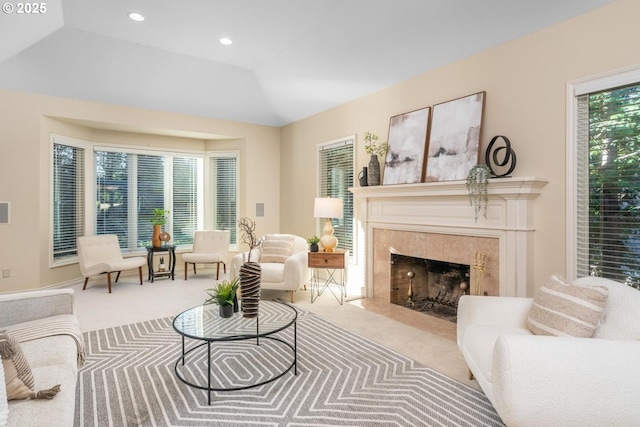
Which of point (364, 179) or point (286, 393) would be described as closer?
point (286, 393)

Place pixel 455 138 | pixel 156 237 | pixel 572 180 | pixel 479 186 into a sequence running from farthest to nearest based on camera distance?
pixel 156 237 → pixel 455 138 → pixel 479 186 → pixel 572 180

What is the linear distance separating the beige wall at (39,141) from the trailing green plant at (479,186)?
180 inches

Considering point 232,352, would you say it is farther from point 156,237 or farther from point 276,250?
point 156,237

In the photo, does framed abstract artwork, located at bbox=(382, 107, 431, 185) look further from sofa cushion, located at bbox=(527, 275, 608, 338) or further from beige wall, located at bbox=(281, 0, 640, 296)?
sofa cushion, located at bbox=(527, 275, 608, 338)

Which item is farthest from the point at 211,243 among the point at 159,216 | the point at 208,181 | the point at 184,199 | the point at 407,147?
the point at 407,147

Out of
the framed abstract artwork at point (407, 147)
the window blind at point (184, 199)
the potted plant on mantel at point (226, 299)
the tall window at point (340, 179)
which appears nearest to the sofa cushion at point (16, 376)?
the potted plant on mantel at point (226, 299)

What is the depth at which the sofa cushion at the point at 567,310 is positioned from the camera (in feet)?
6.26

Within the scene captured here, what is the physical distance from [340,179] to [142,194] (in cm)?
374

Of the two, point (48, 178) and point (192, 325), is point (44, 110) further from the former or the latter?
point (192, 325)

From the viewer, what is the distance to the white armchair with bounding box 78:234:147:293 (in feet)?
16.8

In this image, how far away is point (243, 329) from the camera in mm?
2525

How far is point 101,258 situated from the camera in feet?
17.7

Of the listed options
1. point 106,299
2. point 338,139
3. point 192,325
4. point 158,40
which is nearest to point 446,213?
point 338,139

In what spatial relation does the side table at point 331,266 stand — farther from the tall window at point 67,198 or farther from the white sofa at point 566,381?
the tall window at point 67,198
